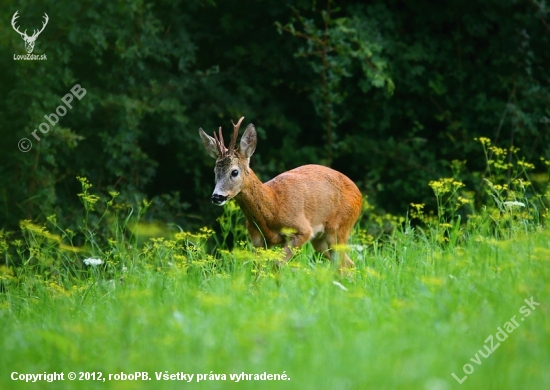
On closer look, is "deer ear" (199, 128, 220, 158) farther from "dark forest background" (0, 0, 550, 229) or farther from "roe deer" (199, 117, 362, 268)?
"dark forest background" (0, 0, 550, 229)

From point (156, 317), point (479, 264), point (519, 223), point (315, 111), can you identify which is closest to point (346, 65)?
point (315, 111)

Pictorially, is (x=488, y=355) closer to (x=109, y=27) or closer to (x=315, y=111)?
(x=109, y=27)

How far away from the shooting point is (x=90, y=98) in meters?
9.41

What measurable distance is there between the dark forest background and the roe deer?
2.41m

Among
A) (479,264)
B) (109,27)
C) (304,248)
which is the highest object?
(109,27)

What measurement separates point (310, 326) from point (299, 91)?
6533mm

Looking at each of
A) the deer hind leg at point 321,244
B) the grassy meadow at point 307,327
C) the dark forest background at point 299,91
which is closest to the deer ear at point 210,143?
the deer hind leg at point 321,244

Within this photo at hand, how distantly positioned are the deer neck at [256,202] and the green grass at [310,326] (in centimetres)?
111

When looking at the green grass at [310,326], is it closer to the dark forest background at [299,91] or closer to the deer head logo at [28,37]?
the deer head logo at [28,37]

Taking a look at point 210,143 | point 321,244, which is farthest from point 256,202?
point 321,244

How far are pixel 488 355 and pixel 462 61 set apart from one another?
755 cm

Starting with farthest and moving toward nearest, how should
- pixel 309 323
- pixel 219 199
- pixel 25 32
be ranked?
pixel 25 32
pixel 219 199
pixel 309 323

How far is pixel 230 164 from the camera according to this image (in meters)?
7.14

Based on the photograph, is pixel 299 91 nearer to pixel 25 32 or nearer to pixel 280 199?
pixel 25 32
